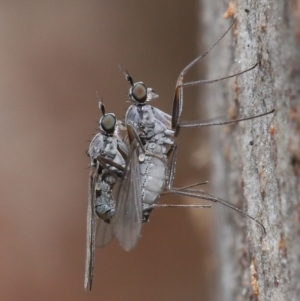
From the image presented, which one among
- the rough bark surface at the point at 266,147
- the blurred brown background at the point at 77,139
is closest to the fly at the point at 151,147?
the rough bark surface at the point at 266,147

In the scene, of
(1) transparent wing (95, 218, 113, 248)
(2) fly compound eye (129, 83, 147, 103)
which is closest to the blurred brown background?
(1) transparent wing (95, 218, 113, 248)

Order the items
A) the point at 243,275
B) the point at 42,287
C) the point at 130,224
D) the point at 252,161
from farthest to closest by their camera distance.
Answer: the point at 42,287 < the point at 243,275 < the point at 130,224 < the point at 252,161

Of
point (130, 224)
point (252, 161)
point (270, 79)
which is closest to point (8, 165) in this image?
point (130, 224)

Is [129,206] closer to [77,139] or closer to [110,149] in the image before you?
[110,149]

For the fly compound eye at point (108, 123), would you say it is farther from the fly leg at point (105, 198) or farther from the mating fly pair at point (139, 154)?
the fly leg at point (105, 198)

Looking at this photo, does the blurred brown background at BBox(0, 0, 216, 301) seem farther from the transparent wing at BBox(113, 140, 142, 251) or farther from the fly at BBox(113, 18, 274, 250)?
the transparent wing at BBox(113, 140, 142, 251)

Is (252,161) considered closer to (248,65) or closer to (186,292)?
(248,65)
